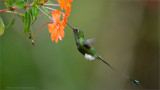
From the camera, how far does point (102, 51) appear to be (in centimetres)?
542

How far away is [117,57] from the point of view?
17.6 ft

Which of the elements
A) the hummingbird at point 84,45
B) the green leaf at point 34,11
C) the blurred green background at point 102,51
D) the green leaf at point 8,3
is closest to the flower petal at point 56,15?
the green leaf at point 34,11

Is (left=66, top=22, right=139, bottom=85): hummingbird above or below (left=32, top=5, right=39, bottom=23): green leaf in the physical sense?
below

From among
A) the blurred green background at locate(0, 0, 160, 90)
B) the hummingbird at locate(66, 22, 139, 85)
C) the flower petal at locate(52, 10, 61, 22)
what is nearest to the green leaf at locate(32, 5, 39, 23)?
the flower petal at locate(52, 10, 61, 22)

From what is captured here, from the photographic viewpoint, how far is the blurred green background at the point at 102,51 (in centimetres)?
463

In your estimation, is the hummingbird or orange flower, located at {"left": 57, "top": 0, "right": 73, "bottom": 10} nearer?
orange flower, located at {"left": 57, "top": 0, "right": 73, "bottom": 10}

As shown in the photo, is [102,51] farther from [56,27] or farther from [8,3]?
[8,3]

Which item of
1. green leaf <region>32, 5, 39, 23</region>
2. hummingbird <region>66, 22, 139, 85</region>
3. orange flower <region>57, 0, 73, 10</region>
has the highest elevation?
orange flower <region>57, 0, 73, 10</region>

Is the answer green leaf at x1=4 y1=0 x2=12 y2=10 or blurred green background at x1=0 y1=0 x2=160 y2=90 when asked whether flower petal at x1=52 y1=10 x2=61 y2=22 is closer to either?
green leaf at x1=4 y1=0 x2=12 y2=10

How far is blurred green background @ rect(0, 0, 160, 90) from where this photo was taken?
182 inches

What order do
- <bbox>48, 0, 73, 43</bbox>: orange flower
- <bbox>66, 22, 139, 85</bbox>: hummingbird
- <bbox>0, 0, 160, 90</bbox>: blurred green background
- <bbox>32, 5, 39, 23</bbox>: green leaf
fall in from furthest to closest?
1. <bbox>0, 0, 160, 90</bbox>: blurred green background
2. <bbox>66, 22, 139, 85</bbox>: hummingbird
3. <bbox>48, 0, 73, 43</bbox>: orange flower
4. <bbox>32, 5, 39, 23</bbox>: green leaf

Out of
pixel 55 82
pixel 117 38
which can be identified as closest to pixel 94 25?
pixel 117 38

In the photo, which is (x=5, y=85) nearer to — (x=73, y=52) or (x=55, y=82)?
(x=55, y=82)

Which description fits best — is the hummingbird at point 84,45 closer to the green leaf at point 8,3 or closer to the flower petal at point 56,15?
the flower petal at point 56,15
